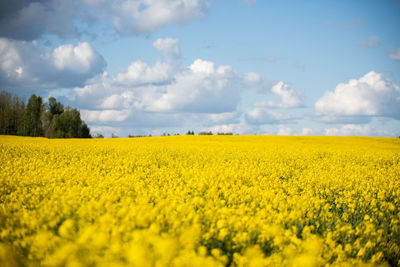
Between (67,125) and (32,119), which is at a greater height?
(32,119)

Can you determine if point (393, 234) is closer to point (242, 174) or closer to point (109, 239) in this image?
point (242, 174)

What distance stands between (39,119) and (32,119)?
1801 mm

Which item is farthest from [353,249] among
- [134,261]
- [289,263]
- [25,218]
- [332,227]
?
[25,218]

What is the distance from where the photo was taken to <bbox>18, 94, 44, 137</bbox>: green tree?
59406mm

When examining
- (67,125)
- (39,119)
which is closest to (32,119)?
(39,119)

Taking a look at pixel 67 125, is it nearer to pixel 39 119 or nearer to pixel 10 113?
pixel 39 119

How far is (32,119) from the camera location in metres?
60.6

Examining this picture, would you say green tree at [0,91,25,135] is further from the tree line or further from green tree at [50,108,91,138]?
green tree at [50,108,91,138]

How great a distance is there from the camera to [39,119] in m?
62.3

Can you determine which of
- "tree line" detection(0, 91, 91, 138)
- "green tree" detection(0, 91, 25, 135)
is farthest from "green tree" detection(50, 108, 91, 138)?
"green tree" detection(0, 91, 25, 135)

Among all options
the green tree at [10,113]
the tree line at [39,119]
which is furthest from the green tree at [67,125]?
the green tree at [10,113]

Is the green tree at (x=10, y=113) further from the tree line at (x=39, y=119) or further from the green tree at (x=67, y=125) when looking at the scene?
the green tree at (x=67, y=125)

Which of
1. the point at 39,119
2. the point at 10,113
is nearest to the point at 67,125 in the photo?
the point at 39,119

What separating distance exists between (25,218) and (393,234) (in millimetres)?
6318
